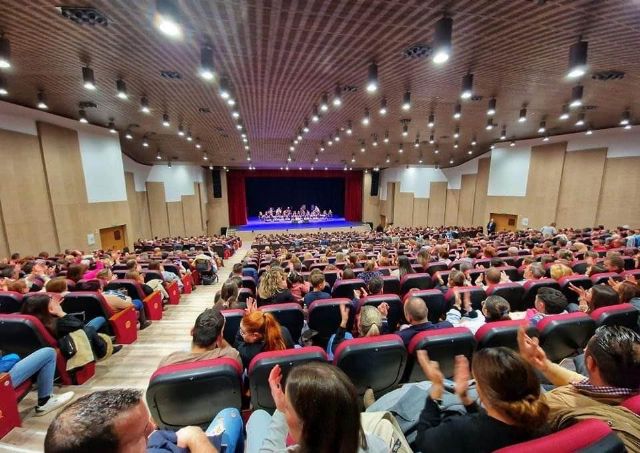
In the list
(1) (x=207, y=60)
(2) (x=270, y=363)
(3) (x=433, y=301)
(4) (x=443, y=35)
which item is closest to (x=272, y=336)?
(2) (x=270, y=363)

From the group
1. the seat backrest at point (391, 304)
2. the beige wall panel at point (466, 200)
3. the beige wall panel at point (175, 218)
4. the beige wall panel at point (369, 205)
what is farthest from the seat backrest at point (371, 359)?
the beige wall panel at point (369, 205)

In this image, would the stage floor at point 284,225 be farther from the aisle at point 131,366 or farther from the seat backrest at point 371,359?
the seat backrest at point 371,359

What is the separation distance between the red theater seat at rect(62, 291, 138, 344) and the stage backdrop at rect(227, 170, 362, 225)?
864 inches

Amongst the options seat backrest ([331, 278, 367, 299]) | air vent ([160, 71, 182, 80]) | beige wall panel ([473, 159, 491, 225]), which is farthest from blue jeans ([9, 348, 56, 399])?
beige wall panel ([473, 159, 491, 225])

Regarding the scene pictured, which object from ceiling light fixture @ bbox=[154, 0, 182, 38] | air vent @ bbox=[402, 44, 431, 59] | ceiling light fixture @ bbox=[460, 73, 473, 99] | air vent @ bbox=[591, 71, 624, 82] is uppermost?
air vent @ bbox=[591, 71, 624, 82]

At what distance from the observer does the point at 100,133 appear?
34.6 feet

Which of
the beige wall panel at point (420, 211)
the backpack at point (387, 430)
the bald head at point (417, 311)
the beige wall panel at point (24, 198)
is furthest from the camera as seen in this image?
the beige wall panel at point (420, 211)

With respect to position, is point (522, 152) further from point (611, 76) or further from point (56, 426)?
point (56, 426)

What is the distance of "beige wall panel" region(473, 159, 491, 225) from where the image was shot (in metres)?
16.5

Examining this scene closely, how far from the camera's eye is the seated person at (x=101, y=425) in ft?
2.72

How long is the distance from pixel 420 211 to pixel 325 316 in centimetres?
1974

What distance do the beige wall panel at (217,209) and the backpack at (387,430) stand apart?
22.3 metres

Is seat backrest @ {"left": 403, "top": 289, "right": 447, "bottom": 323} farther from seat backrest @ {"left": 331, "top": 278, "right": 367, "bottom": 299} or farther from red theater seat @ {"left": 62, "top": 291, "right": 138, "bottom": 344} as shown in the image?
red theater seat @ {"left": 62, "top": 291, "right": 138, "bottom": 344}

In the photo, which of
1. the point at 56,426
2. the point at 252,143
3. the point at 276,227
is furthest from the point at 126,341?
the point at 276,227
